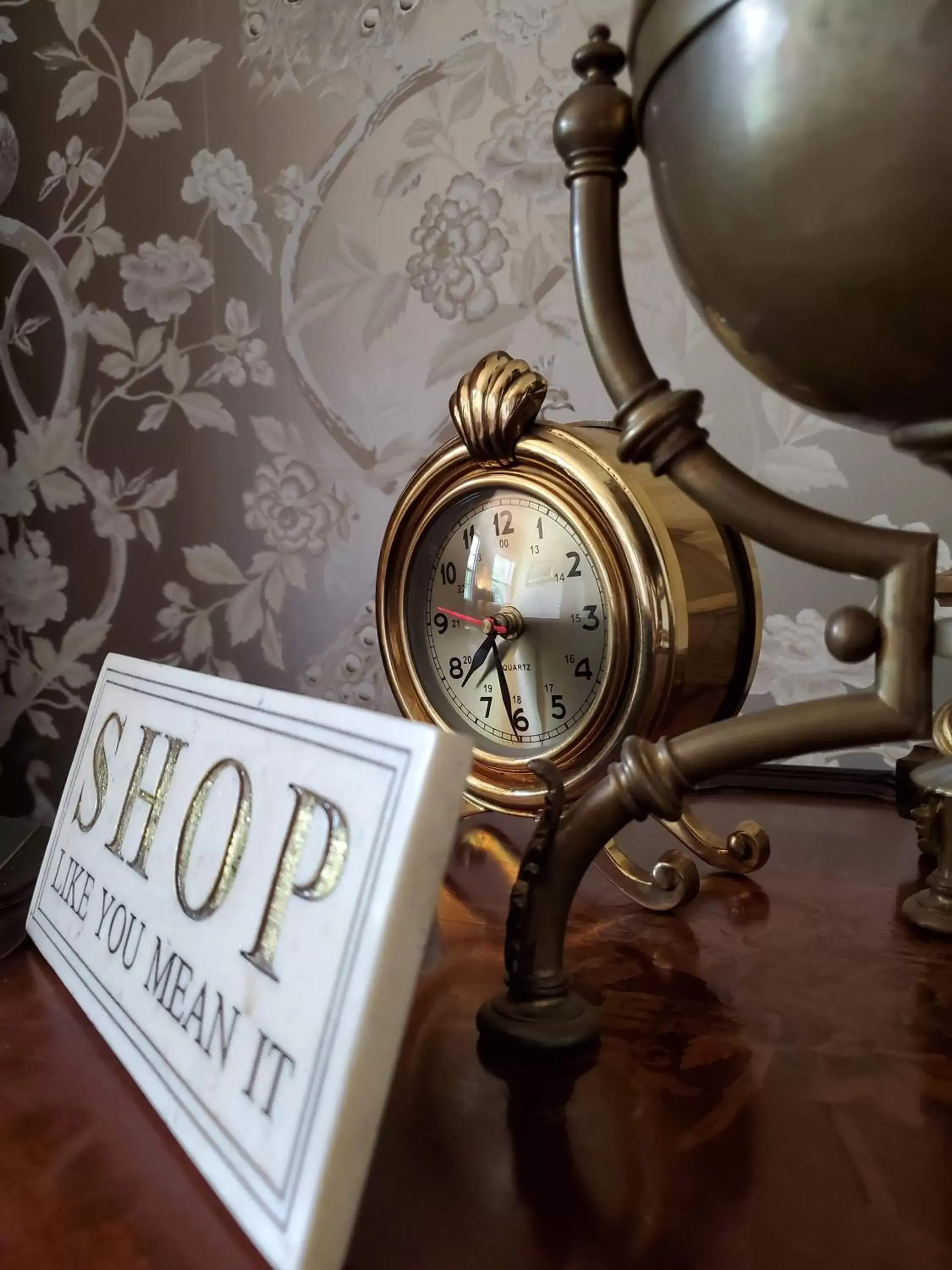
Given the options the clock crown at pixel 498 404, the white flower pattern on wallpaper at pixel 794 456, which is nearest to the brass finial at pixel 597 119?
the clock crown at pixel 498 404

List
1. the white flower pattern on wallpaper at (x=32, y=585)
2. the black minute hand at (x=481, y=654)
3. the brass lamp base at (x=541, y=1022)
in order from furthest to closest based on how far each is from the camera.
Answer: the white flower pattern on wallpaper at (x=32, y=585), the black minute hand at (x=481, y=654), the brass lamp base at (x=541, y=1022)

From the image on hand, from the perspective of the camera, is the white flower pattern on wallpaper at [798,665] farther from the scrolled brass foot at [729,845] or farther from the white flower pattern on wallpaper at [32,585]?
the white flower pattern on wallpaper at [32,585]

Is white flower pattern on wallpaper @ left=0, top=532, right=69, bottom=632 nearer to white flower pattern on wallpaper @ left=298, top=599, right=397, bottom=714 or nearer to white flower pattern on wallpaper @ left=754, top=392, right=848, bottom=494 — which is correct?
white flower pattern on wallpaper @ left=298, top=599, right=397, bottom=714

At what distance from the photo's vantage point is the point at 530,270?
863 millimetres

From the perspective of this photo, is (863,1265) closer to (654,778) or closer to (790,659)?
(654,778)

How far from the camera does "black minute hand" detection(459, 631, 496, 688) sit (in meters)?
0.53

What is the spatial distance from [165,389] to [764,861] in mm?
796

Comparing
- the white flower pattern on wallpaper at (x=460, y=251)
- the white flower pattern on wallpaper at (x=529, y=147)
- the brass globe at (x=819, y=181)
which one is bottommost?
the brass globe at (x=819, y=181)

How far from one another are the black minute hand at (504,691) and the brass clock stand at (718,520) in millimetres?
190

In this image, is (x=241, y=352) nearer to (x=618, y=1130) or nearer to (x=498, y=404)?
(x=498, y=404)

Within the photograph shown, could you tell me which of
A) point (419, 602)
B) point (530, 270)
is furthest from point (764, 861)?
point (530, 270)

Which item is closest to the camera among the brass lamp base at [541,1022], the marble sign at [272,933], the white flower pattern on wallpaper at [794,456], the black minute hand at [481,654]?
the marble sign at [272,933]

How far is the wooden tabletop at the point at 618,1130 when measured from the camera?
22 centimetres

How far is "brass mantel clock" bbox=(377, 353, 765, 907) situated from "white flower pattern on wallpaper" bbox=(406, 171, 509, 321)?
0.40m
